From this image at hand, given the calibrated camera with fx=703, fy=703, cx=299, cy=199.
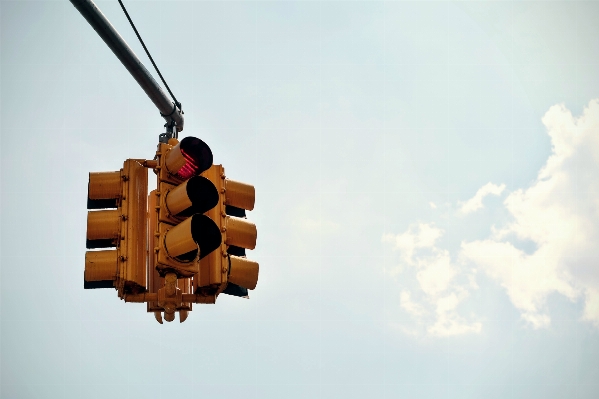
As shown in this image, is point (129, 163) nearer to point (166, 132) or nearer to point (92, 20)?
point (166, 132)

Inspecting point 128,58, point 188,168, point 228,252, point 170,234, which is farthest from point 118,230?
point 128,58

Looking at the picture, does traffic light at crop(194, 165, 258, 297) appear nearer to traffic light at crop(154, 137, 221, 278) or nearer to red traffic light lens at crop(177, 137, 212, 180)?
traffic light at crop(154, 137, 221, 278)

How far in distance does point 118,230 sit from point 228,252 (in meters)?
1.09

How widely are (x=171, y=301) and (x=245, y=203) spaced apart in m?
1.29

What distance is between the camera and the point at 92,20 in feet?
19.4

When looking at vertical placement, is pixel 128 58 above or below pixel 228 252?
above

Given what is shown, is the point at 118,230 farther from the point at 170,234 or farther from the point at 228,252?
the point at 228,252

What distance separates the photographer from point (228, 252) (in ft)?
22.8

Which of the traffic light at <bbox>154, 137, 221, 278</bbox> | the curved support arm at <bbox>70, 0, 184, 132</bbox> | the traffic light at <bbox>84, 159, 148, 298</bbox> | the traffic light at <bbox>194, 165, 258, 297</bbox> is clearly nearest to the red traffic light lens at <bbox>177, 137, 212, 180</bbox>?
the traffic light at <bbox>154, 137, 221, 278</bbox>

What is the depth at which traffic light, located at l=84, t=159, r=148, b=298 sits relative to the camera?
20.8 ft

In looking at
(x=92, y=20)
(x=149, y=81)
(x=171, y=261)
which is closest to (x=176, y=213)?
(x=171, y=261)

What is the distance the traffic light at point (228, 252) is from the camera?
6738 millimetres

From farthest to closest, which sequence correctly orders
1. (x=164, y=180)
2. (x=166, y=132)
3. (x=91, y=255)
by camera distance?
(x=166, y=132) < (x=164, y=180) < (x=91, y=255)

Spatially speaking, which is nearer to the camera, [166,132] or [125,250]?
[125,250]
